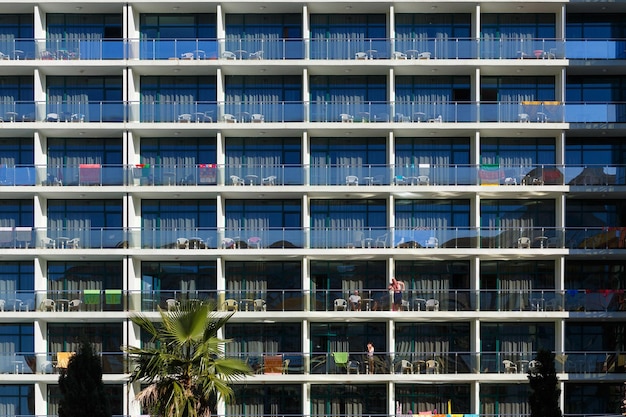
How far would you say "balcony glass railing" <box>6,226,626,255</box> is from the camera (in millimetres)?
46625

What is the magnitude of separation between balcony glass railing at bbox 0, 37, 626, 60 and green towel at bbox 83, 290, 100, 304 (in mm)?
10139

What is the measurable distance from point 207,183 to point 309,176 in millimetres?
4412

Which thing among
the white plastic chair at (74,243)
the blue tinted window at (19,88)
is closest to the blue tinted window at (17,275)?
the white plastic chair at (74,243)

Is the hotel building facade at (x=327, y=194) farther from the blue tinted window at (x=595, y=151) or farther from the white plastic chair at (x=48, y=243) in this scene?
the white plastic chair at (x=48, y=243)

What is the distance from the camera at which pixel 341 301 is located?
4634 cm

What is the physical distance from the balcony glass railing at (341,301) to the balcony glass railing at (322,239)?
1958mm

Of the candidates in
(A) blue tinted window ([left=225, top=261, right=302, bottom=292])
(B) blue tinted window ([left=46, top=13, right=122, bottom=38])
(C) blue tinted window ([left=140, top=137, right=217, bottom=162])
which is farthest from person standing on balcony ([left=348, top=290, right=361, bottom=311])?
(B) blue tinted window ([left=46, top=13, right=122, bottom=38])

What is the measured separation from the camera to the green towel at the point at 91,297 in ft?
152

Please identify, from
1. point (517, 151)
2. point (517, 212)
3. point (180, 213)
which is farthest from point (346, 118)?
point (517, 212)

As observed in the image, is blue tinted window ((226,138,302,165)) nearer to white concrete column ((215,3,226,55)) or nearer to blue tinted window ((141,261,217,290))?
white concrete column ((215,3,226,55))

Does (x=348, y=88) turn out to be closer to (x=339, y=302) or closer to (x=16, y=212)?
(x=339, y=302)

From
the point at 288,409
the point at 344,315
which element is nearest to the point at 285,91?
the point at 344,315

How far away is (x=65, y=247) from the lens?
46844 millimetres

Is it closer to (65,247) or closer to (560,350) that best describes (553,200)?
(560,350)
